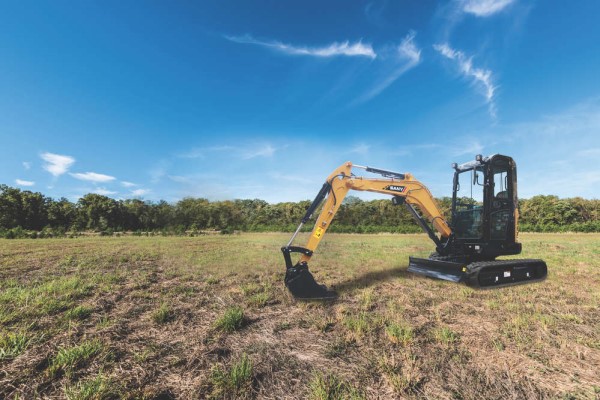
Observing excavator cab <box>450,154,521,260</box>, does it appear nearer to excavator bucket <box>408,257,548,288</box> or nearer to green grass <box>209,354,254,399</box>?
excavator bucket <box>408,257,548,288</box>

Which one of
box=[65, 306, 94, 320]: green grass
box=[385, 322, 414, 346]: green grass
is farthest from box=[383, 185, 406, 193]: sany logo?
box=[65, 306, 94, 320]: green grass

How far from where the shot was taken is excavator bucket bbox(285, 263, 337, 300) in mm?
7168

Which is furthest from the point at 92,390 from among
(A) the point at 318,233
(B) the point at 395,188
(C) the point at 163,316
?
(B) the point at 395,188

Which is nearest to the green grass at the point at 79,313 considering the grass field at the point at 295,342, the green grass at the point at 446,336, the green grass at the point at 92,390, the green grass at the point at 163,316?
the grass field at the point at 295,342

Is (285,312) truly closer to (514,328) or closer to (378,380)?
(378,380)

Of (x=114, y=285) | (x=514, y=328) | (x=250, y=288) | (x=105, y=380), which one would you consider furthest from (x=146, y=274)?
(x=514, y=328)

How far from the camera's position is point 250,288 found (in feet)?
26.9

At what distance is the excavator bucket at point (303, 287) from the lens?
282 inches

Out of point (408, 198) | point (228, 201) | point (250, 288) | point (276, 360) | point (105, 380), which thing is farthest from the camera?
point (228, 201)

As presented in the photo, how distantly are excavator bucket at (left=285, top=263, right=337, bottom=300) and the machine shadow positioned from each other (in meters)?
1.16

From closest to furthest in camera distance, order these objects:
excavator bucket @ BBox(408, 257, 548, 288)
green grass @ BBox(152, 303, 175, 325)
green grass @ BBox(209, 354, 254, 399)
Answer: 1. green grass @ BBox(209, 354, 254, 399)
2. green grass @ BBox(152, 303, 175, 325)
3. excavator bucket @ BBox(408, 257, 548, 288)

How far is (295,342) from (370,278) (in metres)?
5.60

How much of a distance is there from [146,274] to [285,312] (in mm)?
6715

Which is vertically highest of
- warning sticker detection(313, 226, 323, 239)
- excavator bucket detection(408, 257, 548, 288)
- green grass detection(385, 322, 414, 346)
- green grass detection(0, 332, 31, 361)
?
warning sticker detection(313, 226, 323, 239)
